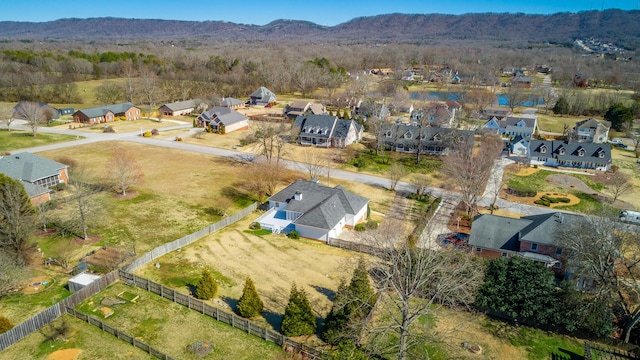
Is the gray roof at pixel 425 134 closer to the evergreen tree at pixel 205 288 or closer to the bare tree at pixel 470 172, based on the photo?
the bare tree at pixel 470 172

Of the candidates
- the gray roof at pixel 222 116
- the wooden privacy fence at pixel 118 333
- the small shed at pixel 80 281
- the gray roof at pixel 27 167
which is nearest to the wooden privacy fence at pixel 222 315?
the small shed at pixel 80 281

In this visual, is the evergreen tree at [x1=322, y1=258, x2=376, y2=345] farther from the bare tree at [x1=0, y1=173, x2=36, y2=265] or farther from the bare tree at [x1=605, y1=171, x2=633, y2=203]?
the bare tree at [x1=605, y1=171, x2=633, y2=203]

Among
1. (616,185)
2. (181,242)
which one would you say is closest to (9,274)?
(181,242)

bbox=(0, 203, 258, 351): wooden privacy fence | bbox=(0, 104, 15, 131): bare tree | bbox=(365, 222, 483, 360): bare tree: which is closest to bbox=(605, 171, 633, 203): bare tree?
bbox=(365, 222, 483, 360): bare tree

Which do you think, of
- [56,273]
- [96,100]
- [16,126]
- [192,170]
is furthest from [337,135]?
[96,100]

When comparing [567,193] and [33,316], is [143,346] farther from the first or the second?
[567,193]

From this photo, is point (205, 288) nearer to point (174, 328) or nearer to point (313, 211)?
point (174, 328)
